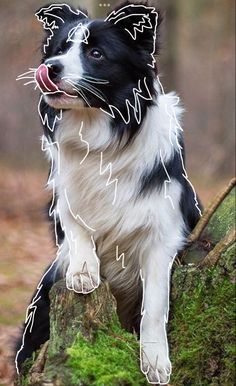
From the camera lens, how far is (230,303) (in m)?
3.83

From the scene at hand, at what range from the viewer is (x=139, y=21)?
153 inches

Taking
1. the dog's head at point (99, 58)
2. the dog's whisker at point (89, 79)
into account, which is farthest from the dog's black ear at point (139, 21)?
the dog's whisker at point (89, 79)

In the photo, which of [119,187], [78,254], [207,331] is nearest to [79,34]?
[119,187]

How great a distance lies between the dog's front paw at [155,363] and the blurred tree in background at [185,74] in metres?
5.74

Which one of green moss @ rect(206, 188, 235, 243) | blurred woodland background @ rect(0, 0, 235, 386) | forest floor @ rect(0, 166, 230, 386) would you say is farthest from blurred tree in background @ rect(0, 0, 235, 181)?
green moss @ rect(206, 188, 235, 243)

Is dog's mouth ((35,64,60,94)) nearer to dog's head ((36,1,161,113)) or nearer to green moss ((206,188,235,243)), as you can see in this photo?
dog's head ((36,1,161,113))

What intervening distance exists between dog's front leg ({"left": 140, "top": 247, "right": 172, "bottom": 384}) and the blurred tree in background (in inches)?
210

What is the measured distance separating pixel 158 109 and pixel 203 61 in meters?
28.0

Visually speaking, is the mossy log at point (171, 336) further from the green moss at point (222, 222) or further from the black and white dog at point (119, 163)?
the green moss at point (222, 222)

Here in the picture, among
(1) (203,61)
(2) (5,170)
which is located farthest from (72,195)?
(1) (203,61)

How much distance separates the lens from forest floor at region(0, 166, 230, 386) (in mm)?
7207

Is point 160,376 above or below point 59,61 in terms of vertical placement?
below

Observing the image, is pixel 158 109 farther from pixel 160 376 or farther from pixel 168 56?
pixel 168 56

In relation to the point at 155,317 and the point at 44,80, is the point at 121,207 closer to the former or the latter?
the point at 155,317
